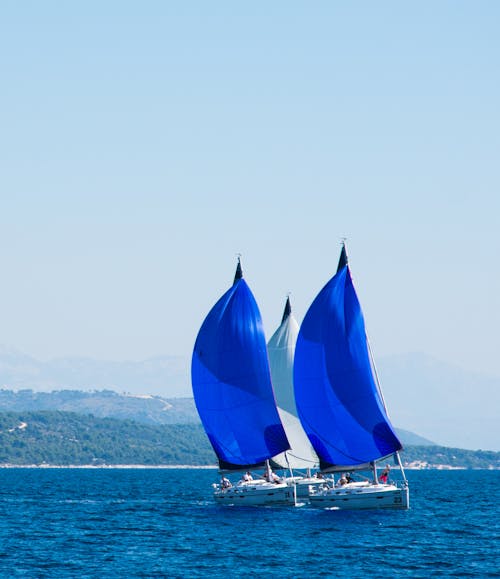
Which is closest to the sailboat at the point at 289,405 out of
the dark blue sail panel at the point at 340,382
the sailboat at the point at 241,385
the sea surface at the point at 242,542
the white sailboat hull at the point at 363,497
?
the sea surface at the point at 242,542

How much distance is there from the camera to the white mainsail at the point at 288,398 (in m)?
120

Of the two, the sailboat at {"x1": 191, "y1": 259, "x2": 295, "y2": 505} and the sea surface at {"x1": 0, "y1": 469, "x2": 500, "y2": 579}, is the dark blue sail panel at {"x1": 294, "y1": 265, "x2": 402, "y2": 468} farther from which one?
the sea surface at {"x1": 0, "y1": 469, "x2": 500, "y2": 579}

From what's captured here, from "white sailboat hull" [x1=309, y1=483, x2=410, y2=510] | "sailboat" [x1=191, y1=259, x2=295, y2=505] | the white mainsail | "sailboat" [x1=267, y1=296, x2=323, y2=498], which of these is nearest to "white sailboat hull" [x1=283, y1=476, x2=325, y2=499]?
"sailboat" [x1=267, y1=296, x2=323, y2=498]

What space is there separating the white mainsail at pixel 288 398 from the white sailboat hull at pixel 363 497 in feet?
49.8

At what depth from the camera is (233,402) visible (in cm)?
10688

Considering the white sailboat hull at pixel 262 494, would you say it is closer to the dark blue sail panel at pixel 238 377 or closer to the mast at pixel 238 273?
the dark blue sail panel at pixel 238 377

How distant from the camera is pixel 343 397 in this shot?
101 meters

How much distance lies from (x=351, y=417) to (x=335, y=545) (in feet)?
63.3

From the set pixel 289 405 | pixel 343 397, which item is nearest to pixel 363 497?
pixel 343 397

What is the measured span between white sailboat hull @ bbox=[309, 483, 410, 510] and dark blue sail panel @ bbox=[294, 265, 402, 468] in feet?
7.12

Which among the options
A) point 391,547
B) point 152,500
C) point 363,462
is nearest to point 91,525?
point 363,462

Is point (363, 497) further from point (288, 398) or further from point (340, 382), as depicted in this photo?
point (288, 398)

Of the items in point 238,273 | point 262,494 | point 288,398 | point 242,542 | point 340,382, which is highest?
point 238,273

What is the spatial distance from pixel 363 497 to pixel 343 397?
24.7 feet
